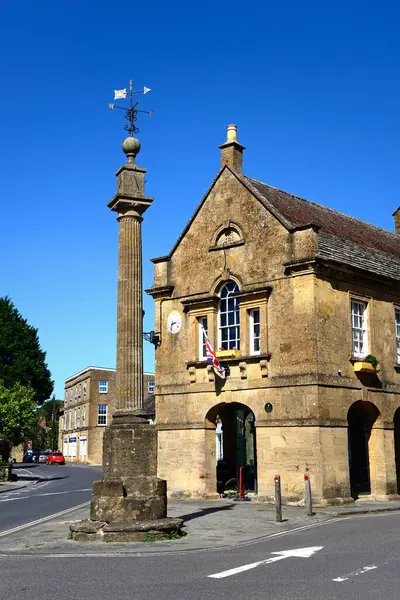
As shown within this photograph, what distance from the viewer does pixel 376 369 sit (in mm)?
22094

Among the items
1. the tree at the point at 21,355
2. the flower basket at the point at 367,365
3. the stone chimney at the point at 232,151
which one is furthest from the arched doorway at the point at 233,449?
the tree at the point at 21,355

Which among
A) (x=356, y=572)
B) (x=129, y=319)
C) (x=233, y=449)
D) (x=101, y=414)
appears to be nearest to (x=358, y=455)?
(x=233, y=449)

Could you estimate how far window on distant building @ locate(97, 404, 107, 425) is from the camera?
229 feet

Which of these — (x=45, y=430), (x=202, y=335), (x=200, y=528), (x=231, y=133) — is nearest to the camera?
(x=200, y=528)

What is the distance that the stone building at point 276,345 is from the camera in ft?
67.4

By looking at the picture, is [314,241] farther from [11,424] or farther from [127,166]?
[11,424]

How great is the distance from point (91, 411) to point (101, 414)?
1.08 m

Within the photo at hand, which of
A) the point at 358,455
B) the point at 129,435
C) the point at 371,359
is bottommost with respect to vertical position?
the point at 358,455

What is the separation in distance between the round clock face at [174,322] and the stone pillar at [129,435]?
914 cm

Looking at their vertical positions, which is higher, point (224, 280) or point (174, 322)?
point (224, 280)

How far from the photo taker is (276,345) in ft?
70.2

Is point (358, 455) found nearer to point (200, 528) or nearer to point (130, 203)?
point (200, 528)

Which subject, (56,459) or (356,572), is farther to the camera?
(56,459)

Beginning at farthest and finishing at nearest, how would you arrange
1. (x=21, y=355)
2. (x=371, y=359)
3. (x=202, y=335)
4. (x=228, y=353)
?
1. (x=21, y=355)
2. (x=202, y=335)
3. (x=228, y=353)
4. (x=371, y=359)
